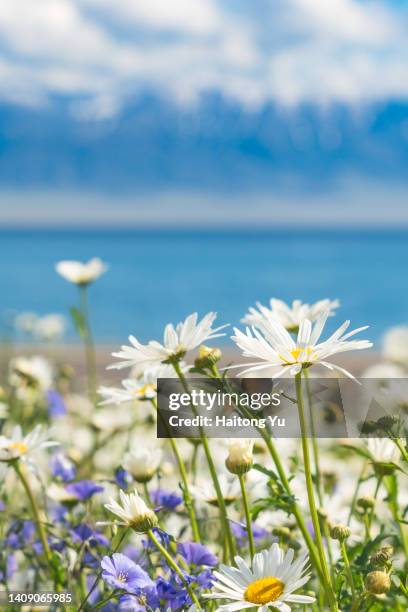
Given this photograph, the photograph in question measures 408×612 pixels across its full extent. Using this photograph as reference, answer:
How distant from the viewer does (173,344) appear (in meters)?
1.21

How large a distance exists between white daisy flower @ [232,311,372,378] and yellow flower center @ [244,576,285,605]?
240 millimetres

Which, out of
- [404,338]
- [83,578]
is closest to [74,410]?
[404,338]

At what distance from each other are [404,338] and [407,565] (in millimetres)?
1230

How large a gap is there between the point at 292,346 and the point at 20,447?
0.51 meters

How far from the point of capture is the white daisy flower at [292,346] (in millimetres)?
1041

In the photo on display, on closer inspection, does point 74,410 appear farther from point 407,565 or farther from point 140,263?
point 140,263

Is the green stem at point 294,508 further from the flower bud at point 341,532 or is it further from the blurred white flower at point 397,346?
the blurred white flower at point 397,346

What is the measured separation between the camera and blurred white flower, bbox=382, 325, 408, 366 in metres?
2.53

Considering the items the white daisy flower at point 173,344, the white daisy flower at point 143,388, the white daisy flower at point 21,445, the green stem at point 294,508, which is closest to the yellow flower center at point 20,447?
the white daisy flower at point 21,445

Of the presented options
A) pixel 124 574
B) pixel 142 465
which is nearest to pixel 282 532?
pixel 142 465

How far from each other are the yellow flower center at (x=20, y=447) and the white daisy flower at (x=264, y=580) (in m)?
0.44

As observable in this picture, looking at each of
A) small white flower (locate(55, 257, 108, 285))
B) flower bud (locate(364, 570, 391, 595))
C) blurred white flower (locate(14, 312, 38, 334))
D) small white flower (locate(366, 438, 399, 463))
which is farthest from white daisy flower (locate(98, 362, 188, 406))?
blurred white flower (locate(14, 312, 38, 334))

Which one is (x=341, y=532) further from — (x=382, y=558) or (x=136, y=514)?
(x=136, y=514)

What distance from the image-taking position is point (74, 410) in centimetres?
347
